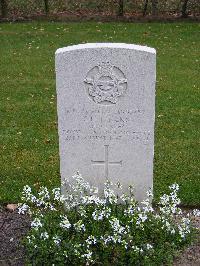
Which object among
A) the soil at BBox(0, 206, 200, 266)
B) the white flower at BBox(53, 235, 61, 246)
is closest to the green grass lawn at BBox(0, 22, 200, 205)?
the soil at BBox(0, 206, 200, 266)

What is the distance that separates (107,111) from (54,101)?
4.61 metres

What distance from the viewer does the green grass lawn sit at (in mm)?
6750

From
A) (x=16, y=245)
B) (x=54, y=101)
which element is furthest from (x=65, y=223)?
(x=54, y=101)

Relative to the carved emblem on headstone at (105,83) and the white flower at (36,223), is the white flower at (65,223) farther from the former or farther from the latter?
the carved emblem on headstone at (105,83)

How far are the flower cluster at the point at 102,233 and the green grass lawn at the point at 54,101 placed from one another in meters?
1.26

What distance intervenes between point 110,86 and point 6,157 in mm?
2758

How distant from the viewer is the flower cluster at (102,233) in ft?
14.7

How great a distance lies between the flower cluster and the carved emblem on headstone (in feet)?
2.51

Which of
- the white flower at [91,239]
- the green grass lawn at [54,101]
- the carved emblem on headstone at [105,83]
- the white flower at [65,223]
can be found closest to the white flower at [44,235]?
the white flower at [65,223]

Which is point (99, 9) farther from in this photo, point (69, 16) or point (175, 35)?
point (175, 35)

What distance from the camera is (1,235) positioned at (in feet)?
17.4

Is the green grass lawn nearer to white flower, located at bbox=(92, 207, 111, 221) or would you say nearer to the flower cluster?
the flower cluster

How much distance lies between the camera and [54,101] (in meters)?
9.61

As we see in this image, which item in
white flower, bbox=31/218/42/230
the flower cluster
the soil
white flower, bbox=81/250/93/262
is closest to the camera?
white flower, bbox=81/250/93/262
